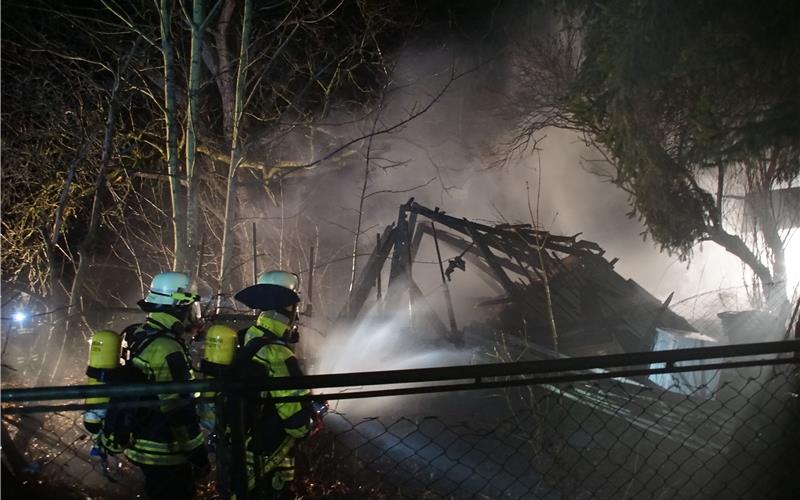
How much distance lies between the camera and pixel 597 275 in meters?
10.1

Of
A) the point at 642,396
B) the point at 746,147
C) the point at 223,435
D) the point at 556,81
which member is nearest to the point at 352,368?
the point at 642,396

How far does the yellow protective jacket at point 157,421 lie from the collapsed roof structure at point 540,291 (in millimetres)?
6091

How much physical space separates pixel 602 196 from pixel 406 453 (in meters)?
14.6

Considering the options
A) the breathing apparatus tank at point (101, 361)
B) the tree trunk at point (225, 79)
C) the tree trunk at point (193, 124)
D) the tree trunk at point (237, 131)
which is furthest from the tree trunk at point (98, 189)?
the breathing apparatus tank at point (101, 361)

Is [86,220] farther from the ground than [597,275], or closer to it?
farther from the ground

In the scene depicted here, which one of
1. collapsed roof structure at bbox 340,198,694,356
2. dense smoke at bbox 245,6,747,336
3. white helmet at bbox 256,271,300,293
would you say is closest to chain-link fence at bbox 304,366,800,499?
white helmet at bbox 256,271,300,293

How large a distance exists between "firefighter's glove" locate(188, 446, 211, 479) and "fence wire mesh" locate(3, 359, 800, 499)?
108 cm

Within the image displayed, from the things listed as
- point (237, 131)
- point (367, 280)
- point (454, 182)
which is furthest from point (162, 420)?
point (454, 182)

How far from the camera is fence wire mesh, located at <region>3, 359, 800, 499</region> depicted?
375cm

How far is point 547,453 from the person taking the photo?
4941mm

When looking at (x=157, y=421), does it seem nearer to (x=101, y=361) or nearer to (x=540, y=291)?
(x=101, y=361)

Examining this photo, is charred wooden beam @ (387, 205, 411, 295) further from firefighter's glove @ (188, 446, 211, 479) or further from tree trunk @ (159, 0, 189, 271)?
firefighter's glove @ (188, 446, 211, 479)

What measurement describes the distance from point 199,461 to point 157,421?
0.43 m

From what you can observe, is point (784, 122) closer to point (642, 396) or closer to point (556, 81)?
point (642, 396)
